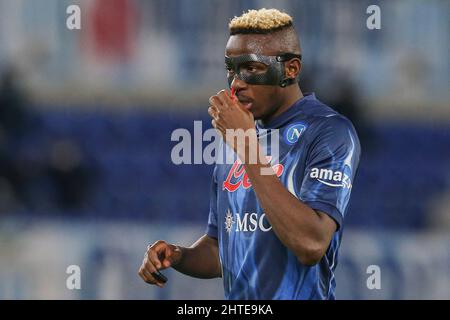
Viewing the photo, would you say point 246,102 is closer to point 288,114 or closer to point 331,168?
point 288,114

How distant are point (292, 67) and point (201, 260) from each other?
1045 millimetres

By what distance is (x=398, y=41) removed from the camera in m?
10.3

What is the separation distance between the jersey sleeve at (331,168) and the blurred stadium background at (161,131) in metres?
4.90

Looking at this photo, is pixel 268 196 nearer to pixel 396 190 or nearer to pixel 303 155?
pixel 303 155

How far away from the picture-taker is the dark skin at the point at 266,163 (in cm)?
351

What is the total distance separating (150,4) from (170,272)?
3.29 meters

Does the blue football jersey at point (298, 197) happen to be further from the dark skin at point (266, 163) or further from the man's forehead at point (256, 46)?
the man's forehead at point (256, 46)

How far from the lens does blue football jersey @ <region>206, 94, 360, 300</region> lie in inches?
147

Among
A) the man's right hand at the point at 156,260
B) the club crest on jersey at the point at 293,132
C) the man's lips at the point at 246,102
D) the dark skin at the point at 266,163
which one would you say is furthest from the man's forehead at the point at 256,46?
the man's right hand at the point at 156,260

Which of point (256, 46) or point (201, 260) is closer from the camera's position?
point (256, 46)

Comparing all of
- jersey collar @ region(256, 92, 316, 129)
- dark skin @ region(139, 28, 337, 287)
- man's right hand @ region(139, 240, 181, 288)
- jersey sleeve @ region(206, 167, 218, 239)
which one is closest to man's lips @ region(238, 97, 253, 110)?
dark skin @ region(139, 28, 337, 287)

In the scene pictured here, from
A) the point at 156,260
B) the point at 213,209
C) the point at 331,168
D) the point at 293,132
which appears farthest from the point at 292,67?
the point at 156,260

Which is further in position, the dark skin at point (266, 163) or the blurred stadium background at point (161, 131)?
the blurred stadium background at point (161, 131)

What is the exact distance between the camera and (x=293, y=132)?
391cm
